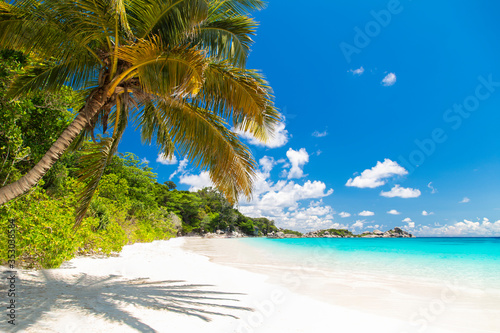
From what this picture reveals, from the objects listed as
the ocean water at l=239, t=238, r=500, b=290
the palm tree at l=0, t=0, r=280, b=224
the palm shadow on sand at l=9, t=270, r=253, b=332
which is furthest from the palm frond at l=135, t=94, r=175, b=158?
the ocean water at l=239, t=238, r=500, b=290

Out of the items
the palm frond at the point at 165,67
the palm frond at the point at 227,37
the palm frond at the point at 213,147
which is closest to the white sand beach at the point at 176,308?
the palm frond at the point at 213,147

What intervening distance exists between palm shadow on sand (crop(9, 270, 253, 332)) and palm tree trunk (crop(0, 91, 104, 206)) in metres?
1.44

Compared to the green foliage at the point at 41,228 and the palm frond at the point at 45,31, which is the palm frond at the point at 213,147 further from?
the green foliage at the point at 41,228

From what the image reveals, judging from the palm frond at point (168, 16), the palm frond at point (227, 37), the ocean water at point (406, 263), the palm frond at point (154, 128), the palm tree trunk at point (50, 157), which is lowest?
the ocean water at point (406, 263)

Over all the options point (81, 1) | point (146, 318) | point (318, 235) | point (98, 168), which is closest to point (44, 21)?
point (81, 1)

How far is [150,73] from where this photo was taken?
11.1 ft

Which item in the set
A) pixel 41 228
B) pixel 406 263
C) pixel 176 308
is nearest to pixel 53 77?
pixel 41 228

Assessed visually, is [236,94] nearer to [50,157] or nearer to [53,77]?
[50,157]

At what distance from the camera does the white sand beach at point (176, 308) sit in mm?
3199

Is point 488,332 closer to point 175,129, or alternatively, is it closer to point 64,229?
point 175,129

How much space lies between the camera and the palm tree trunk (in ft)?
10.1

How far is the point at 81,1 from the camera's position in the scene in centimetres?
317

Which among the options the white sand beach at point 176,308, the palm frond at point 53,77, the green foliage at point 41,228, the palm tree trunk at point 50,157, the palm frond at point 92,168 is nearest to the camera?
the palm tree trunk at point 50,157

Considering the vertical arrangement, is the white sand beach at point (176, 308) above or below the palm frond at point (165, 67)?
below
